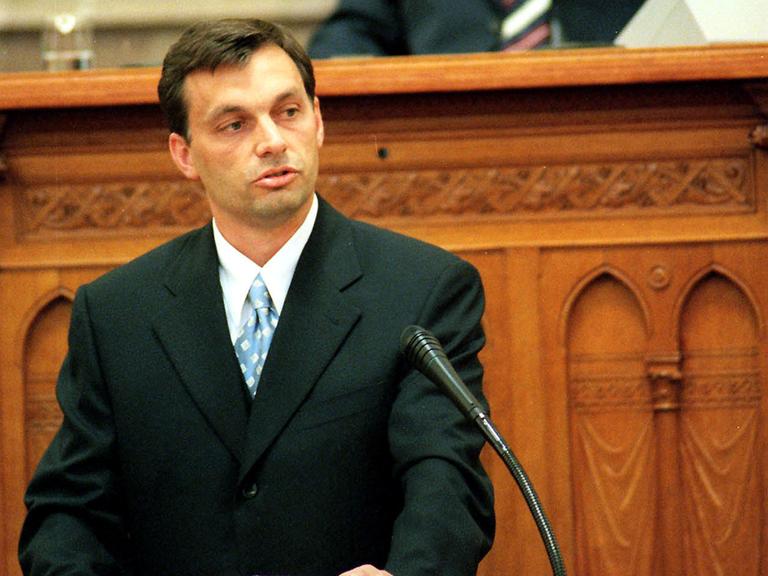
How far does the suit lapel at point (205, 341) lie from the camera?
2.47 metres

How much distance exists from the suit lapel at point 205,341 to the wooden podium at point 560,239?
2.06 feet

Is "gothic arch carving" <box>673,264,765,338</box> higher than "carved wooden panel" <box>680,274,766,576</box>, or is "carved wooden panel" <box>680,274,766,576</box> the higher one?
"gothic arch carving" <box>673,264,765,338</box>

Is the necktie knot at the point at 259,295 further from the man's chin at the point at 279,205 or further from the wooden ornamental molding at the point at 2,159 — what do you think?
the wooden ornamental molding at the point at 2,159

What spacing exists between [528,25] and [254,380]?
150 centimetres

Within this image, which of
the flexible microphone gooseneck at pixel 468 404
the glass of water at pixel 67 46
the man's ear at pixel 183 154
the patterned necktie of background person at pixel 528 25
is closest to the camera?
the flexible microphone gooseneck at pixel 468 404

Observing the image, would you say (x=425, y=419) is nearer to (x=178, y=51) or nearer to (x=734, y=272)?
(x=178, y=51)

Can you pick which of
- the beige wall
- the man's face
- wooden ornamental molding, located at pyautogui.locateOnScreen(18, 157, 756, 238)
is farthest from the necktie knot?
the beige wall

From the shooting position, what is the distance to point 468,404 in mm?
1989

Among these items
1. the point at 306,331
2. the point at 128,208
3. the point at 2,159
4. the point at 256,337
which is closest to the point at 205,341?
the point at 256,337

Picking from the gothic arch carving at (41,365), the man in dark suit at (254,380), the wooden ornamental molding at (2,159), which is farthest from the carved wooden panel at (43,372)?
the man in dark suit at (254,380)

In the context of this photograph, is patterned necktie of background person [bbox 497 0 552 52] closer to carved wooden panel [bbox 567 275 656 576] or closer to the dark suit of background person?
the dark suit of background person

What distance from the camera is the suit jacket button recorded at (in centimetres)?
242

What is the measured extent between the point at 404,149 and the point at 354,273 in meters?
0.70

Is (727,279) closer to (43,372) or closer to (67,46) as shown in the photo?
(43,372)
